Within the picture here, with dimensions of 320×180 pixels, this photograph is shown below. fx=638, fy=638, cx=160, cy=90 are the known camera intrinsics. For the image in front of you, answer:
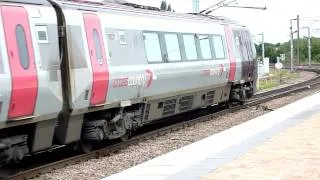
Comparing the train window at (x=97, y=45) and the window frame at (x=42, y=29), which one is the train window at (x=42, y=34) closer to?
the window frame at (x=42, y=29)

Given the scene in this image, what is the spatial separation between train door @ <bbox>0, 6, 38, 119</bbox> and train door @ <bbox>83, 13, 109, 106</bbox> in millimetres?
1943

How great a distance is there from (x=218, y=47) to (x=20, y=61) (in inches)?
418

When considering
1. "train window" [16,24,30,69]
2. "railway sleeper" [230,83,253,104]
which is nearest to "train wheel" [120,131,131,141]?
"train window" [16,24,30,69]

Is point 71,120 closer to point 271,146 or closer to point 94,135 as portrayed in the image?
point 94,135

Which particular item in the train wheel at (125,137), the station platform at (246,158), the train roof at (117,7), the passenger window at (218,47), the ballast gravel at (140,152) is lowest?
the ballast gravel at (140,152)

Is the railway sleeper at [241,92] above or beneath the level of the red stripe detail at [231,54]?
beneath

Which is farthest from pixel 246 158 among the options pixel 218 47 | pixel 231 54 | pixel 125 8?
pixel 231 54

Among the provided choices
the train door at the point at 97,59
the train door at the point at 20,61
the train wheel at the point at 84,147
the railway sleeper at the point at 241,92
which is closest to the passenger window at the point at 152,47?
the train door at the point at 97,59

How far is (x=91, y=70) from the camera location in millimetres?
11992

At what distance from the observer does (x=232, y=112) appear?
878 inches

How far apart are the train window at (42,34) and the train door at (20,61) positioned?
0.28 m

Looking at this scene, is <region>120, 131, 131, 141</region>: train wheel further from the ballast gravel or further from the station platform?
the station platform

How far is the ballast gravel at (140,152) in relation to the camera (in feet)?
36.5

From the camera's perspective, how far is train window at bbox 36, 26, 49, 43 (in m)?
10.6
